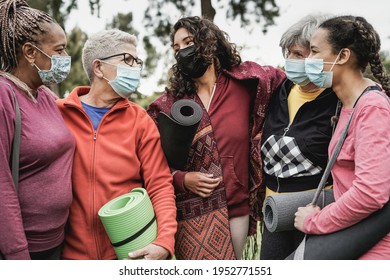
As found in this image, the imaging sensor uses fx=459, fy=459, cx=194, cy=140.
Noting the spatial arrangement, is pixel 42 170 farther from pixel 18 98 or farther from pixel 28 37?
pixel 28 37

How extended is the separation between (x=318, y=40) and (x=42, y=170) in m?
1.66

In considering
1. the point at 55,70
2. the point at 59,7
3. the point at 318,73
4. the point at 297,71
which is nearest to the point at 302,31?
the point at 297,71

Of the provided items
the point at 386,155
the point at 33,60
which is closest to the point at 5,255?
the point at 33,60

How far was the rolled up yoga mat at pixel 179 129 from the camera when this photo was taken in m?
2.60

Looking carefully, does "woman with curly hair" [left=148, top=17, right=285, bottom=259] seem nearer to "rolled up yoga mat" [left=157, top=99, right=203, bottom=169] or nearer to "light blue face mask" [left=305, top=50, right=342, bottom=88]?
"rolled up yoga mat" [left=157, top=99, right=203, bottom=169]

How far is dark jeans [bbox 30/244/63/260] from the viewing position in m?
2.45

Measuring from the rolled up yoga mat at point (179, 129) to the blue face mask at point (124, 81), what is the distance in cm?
26

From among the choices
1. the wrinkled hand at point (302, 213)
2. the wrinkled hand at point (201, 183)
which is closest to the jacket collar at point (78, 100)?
the wrinkled hand at point (201, 183)

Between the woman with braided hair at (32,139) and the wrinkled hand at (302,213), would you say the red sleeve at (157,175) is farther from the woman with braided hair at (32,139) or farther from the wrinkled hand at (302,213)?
the wrinkled hand at (302,213)

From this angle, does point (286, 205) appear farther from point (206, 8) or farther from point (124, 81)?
point (206, 8)

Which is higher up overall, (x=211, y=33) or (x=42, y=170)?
(x=211, y=33)

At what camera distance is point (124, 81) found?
2834 mm

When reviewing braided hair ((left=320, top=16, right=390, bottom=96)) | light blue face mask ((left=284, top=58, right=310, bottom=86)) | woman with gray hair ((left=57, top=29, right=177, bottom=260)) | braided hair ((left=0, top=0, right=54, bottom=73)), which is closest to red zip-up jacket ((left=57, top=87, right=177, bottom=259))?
woman with gray hair ((left=57, top=29, right=177, bottom=260))

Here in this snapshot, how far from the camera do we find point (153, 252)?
2.45m
